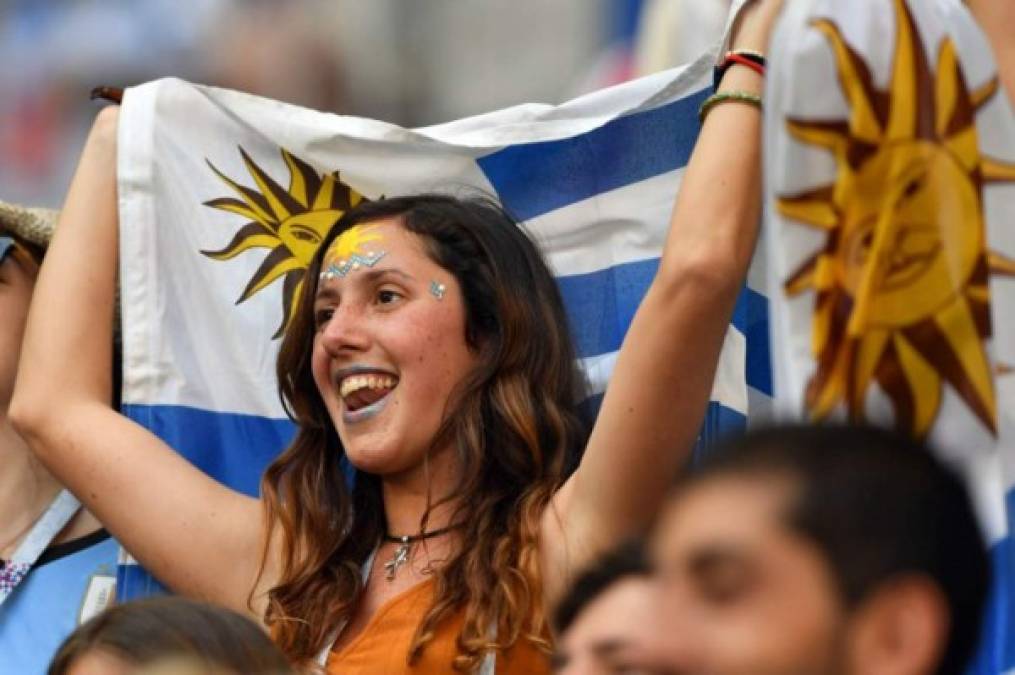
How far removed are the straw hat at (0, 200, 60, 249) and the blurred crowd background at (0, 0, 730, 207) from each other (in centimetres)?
328

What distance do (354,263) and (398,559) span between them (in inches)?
18.8

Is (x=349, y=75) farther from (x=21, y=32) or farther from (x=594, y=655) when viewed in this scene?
(x=594, y=655)

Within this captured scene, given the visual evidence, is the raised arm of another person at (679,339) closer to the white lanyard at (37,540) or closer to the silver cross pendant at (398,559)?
the silver cross pendant at (398,559)

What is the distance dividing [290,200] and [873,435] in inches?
101

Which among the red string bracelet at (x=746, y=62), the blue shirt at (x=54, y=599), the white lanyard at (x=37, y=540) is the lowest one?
the blue shirt at (x=54, y=599)

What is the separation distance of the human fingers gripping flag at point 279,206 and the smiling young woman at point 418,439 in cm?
15

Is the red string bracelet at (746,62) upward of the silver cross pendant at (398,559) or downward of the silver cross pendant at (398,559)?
upward

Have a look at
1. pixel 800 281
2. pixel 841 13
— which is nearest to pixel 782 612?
pixel 800 281

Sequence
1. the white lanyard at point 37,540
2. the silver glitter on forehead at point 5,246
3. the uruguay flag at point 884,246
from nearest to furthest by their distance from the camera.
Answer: the uruguay flag at point 884,246
the white lanyard at point 37,540
the silver glitter on forehead at point 5,246

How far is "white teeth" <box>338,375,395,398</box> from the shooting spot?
11.4 feet

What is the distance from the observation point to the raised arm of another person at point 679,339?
289 cm

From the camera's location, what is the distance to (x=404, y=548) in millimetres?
3441

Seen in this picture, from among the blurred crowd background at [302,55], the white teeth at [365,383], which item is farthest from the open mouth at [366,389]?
the blurred crowd background at [302,55]

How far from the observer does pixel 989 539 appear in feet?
7.95
